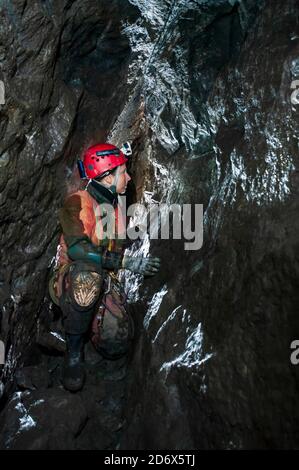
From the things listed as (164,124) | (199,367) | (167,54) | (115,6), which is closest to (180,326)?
(199,367)

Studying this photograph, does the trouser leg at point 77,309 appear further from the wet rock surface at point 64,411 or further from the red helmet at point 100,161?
the red helmet at point 100,161

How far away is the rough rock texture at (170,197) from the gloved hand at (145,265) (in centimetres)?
11

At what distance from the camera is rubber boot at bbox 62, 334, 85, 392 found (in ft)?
12.3

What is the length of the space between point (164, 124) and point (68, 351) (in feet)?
7.62

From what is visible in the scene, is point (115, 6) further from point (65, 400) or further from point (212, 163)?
point (65, 400)

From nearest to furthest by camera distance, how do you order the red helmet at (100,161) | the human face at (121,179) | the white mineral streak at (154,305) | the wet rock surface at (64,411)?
the wet rock surface at (64,411) < the white mineral streak at (154,305) < the red helmet at (100,161) < the human face at (121,179)

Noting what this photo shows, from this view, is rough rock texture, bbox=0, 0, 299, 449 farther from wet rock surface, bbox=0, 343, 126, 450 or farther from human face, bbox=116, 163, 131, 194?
human face, bbox=116, 163, 131, 194

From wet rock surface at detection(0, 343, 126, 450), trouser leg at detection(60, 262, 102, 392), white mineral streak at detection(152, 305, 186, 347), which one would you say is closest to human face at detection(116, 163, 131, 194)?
trouser leg at detection(60, 262, 102, 392)

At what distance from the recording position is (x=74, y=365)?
3.85 m

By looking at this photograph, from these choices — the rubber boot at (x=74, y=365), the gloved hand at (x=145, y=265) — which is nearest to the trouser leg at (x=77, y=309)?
the rubber boot at (x=74, y=365)

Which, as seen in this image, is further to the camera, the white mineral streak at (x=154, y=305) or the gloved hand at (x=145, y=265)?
the gloved hand at (x=145, y=265)

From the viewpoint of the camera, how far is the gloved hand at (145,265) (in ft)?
12.0

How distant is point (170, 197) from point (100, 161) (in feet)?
2.37

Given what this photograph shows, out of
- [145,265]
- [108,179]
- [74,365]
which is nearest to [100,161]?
[108,179]
